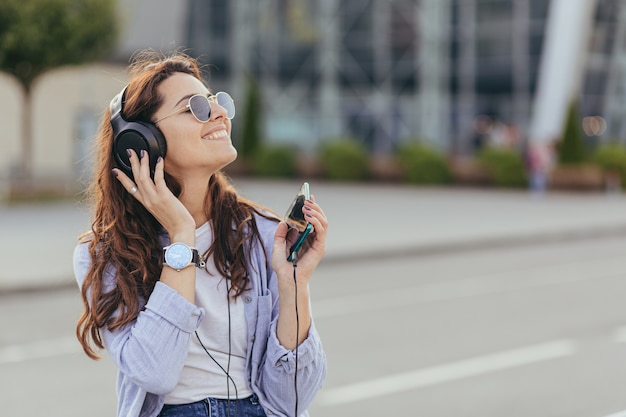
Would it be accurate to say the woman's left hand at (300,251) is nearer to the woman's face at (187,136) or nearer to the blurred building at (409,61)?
the woman's face at (187,136)

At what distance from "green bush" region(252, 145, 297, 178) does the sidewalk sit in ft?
18.7

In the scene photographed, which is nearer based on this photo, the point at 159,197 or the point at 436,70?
the point at 159,197

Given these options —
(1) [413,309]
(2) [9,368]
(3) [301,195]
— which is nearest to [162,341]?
(3) [301,195]

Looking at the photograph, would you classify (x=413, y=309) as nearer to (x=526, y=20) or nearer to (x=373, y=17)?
(x=526, y=20)

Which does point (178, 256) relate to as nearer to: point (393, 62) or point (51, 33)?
point (51, 33)

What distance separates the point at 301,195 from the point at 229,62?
38149 mm

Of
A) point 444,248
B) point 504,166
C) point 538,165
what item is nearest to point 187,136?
point 444,248

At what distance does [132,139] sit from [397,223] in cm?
1584

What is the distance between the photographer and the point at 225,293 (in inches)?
100

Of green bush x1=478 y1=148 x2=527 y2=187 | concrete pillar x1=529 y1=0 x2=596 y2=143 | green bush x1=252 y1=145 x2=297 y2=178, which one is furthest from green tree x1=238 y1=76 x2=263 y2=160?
concrete pillar x1=529 y1=0 x2=596 y2=143

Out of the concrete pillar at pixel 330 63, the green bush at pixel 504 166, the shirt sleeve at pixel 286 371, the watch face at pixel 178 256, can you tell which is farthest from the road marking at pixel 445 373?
the concrete pillar at pixel 330 63

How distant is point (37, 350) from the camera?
25.9ft

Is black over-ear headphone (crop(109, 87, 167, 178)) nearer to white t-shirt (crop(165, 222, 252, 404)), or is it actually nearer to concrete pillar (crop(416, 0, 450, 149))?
white t-shirt (crop(165, 222, 252, 404))

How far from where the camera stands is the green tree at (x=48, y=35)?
64.8 feet
